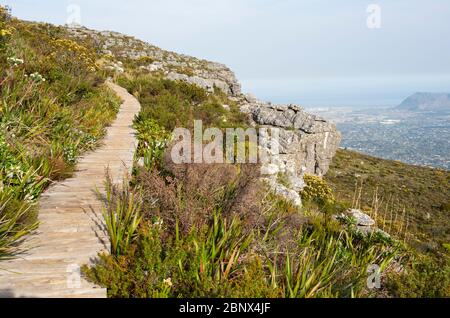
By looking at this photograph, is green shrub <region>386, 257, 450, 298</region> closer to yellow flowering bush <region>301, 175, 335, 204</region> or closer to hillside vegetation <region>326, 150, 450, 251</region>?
yellow flowering bush <region>301, 175, 335, 204</region>

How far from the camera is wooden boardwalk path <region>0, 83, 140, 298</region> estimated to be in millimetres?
3154

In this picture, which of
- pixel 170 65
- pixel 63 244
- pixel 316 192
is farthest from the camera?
pixel 170 65

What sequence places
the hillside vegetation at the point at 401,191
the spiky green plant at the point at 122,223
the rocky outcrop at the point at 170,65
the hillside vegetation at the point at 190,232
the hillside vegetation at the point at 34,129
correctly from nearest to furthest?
the hillside vegetation at the point at 190,232 < the spiky green plant at the point at 122,223 < the hillside vegetation at the point at 34,129 < the hillside vegetation at the point at 401,191 < the rocky outcrop at the point at 170,65

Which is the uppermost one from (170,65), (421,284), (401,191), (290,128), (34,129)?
(170,65)

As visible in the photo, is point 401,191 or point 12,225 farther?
point 401,191

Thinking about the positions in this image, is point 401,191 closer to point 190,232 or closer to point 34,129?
point 190,232

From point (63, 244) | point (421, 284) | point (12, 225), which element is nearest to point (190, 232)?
point (63, 244)

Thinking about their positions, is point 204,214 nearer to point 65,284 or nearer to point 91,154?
point 65,284

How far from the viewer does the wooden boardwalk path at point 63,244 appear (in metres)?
3.15

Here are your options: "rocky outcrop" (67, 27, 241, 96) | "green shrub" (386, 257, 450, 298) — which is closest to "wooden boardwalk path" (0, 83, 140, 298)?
"green shrub" (386, 257, 450, 298)

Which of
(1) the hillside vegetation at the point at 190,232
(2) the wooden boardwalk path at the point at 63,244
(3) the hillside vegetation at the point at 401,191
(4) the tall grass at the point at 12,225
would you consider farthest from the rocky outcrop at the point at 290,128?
(4) the tall grass at the point at 12,225

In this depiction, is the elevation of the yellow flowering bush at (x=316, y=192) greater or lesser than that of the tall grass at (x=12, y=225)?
lesser

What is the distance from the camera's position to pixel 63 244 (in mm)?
3896

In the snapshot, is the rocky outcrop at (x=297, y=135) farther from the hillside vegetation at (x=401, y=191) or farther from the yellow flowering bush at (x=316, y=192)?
the yellow flowering bush at (x=316, y=192)
